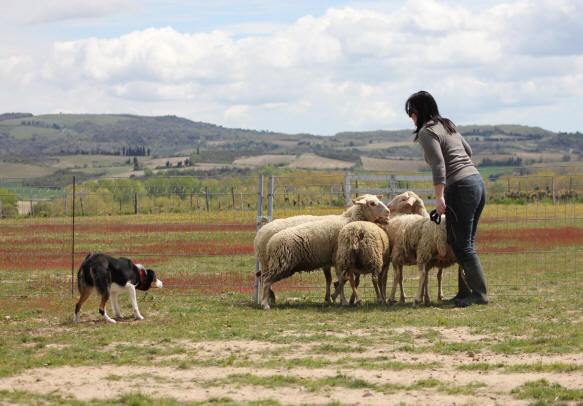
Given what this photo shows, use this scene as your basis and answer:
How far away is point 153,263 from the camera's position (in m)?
22.1

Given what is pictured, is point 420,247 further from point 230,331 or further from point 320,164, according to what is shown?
point 320,164

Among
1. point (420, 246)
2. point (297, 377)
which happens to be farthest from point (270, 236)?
point (297, 377)

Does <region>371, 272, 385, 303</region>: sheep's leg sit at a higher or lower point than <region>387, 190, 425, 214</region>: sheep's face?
lower

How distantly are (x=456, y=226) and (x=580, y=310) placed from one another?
2418 mm

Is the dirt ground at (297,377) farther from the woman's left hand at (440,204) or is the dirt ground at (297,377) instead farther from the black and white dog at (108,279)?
the woman's left hand at (440,204)

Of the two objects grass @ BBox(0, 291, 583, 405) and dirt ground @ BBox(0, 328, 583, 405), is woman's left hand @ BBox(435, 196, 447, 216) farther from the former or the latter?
dirt ground @ BBox(0, 328, 583, 405)

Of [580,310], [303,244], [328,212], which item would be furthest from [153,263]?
[580,310]

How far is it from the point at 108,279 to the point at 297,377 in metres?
4.91

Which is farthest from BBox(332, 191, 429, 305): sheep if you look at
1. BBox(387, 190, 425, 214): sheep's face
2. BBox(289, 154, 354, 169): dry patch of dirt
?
BBox(289, 154, 354, 169): dry patch of dirt

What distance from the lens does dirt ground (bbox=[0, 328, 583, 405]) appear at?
Answer: 23.6ft

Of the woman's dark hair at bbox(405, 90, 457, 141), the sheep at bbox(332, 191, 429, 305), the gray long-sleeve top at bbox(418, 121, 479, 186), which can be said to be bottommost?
the sheep at bbox(332, 191, 429, 305)

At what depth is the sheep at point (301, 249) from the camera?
43.7ft

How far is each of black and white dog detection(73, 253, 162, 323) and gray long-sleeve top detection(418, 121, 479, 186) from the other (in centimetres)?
516

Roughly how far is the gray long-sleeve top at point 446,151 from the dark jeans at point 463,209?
141 millimetres
